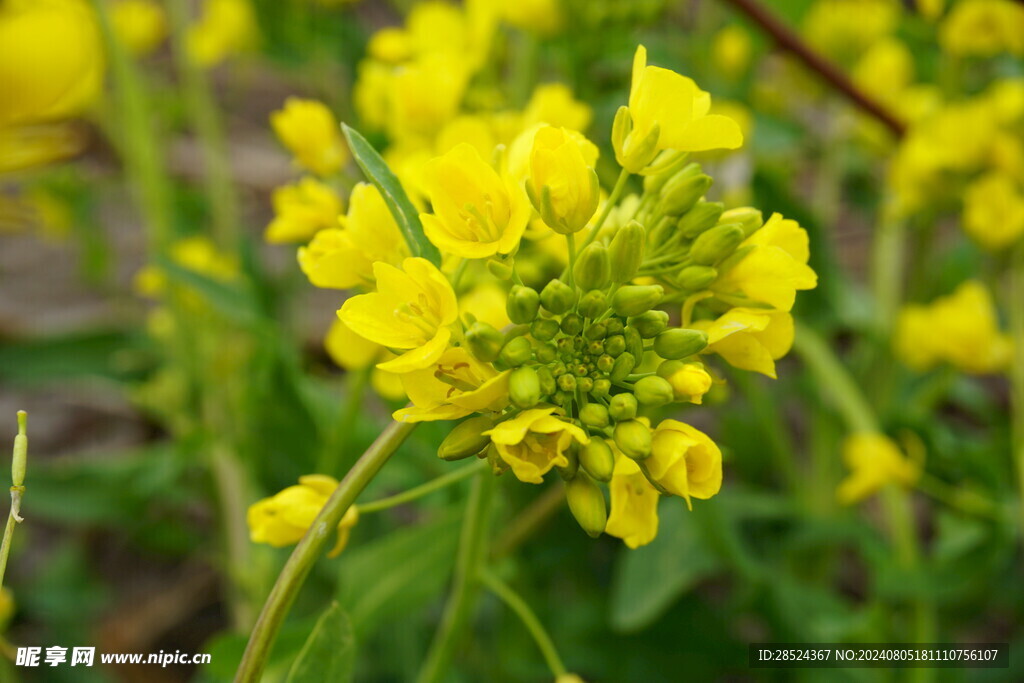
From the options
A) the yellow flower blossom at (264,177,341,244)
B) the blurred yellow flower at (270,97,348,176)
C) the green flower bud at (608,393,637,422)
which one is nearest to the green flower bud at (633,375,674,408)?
the green flower bud at (608,393,637,422)

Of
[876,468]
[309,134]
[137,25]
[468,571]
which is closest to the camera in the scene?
[468,571]

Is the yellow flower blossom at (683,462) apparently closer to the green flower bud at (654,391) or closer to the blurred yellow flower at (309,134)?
the green flower bud at (654,391)

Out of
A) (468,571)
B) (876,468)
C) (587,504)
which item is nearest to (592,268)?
(587,504)

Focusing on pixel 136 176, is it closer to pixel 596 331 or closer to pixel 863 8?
pixel 596 331

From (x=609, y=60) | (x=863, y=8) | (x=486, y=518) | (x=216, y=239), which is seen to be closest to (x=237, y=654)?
(x=486, y=518)

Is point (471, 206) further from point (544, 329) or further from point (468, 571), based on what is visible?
point (468, 571)

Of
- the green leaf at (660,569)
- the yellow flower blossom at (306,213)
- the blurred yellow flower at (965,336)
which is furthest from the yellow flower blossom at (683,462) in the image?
the blurred yellow flower at (965,336)
